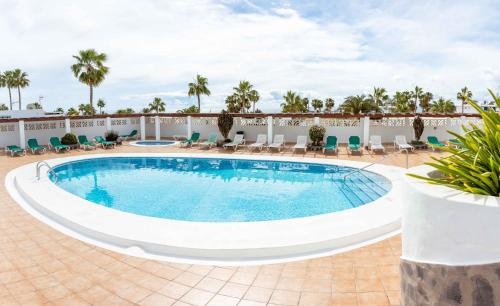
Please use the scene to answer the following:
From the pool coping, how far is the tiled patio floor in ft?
0.92

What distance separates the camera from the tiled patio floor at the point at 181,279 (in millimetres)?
3752

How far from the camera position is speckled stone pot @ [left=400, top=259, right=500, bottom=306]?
Result: 7.38ft

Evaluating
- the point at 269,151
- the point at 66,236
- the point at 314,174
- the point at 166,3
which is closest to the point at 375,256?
the point at 66,236

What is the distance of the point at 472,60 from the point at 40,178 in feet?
55.3

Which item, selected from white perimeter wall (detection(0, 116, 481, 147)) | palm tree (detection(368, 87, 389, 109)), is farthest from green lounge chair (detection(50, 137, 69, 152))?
palm tree (detection(368, 87, 389, 109))

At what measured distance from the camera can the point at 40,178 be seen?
32.6 ft

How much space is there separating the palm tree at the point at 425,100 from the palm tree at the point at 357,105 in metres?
18.3

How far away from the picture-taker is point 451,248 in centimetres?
237

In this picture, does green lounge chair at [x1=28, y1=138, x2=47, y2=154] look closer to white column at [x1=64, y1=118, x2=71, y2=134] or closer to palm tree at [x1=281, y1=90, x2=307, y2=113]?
white column at [x1=64, y1=118, x2=71, y2=134]

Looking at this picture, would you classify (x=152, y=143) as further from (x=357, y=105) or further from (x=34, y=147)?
(x=357, y=105)

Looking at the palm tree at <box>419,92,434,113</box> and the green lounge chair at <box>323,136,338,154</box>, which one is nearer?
the green lounge chair at <box>323,136,338,154</box>

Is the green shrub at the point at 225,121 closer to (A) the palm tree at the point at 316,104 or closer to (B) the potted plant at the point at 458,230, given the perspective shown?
(B) the potted plant at the point at 458,230

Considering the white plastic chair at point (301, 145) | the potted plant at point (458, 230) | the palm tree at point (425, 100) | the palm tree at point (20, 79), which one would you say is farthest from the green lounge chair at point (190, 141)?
the palm tree at point (425, 100)

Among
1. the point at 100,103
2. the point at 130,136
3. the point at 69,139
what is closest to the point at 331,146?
the point at 130,136
